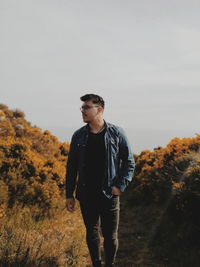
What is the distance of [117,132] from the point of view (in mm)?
3416

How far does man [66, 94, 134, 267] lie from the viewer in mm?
3311

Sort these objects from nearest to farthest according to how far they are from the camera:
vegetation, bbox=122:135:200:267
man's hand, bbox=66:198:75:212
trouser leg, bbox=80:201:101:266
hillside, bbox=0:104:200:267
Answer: trouser leg, bbox=80:201:101:266
man's hand, bbox=66:198:75:212
hillside, bbox=0:104:200:267
vegetation, bbox=122:135:200:267

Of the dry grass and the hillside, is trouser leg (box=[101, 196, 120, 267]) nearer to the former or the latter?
the dry grass

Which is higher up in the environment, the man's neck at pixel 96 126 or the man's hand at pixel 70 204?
the man's neck at pixel 96 126

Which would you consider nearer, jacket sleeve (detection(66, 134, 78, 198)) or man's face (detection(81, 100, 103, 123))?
man's face (detection(81, 100, 103, 123))

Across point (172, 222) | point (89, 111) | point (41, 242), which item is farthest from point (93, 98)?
point (172, 222)

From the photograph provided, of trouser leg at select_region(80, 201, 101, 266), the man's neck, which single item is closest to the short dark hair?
the man's neck

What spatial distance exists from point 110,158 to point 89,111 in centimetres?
67

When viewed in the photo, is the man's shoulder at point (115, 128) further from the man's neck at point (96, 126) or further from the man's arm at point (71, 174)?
the man's arm at point (71, 174)

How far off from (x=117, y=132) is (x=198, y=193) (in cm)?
246

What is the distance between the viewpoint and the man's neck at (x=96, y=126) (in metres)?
3.42

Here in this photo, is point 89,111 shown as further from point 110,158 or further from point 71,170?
point 71,170

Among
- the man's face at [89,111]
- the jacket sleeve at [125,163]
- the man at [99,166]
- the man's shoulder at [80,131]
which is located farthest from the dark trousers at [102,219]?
the man's face at [89,111]

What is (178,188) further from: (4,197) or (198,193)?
(4,197)
